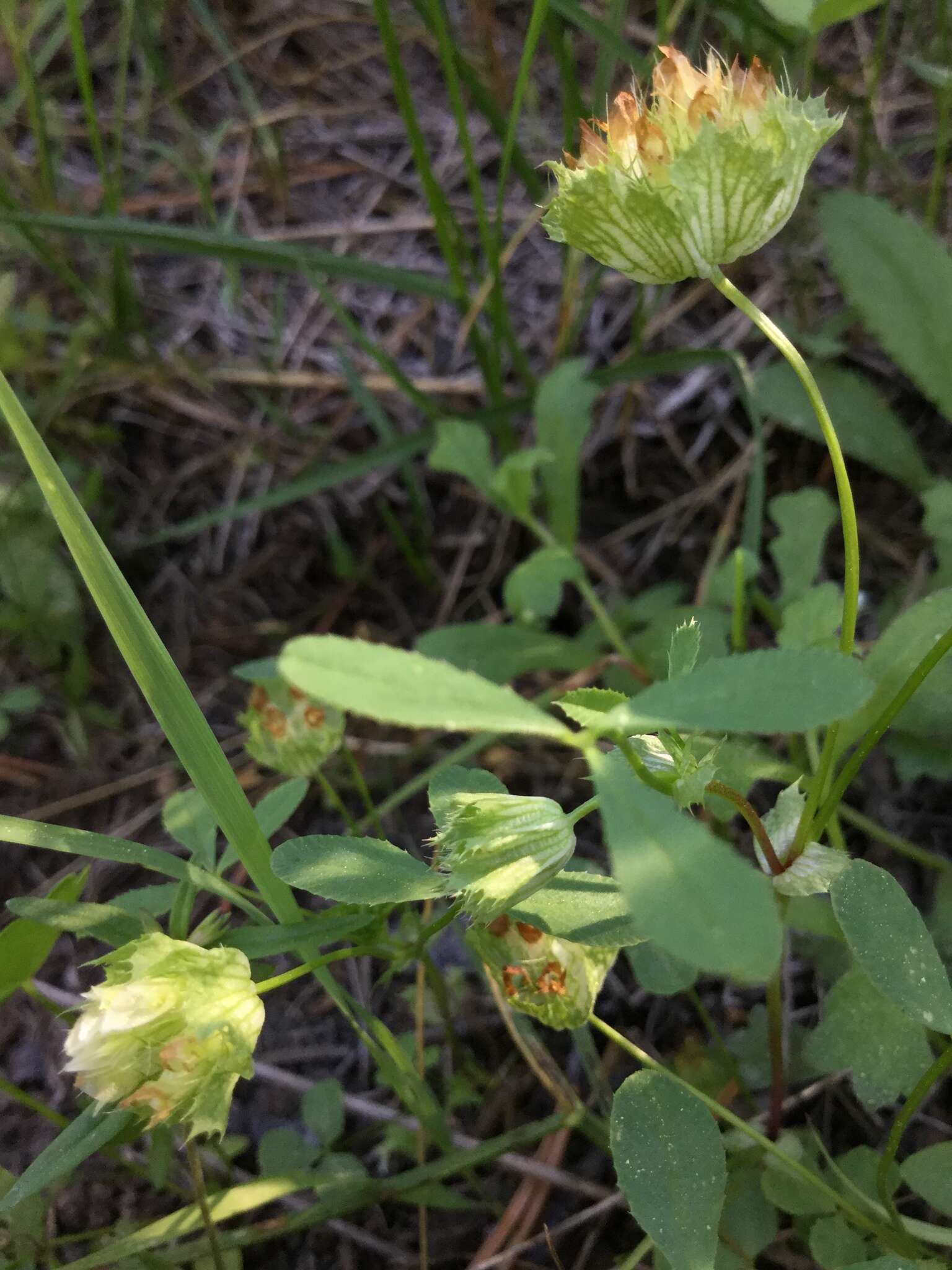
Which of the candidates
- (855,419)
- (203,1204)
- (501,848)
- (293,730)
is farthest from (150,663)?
(855,419)

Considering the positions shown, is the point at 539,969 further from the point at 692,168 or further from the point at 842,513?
the point at 692,168

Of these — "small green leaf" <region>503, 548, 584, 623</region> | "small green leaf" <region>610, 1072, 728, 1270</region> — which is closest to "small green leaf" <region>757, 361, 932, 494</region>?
"small green leaf" <region>503, 548, 584, 623</region>

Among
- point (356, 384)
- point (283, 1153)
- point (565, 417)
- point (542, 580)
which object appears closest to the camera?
point (283, 1153)

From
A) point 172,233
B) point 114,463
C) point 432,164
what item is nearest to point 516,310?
point 432,164

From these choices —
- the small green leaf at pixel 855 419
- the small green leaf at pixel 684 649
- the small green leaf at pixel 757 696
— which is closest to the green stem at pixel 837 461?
the small green leaf at pixel 684 649

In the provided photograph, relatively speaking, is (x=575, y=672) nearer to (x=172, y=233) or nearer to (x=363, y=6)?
(x=172, y=233)

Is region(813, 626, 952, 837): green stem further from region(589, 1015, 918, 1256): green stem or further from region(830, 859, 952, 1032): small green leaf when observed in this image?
region(589, 1015, 918, 1256): green stem
